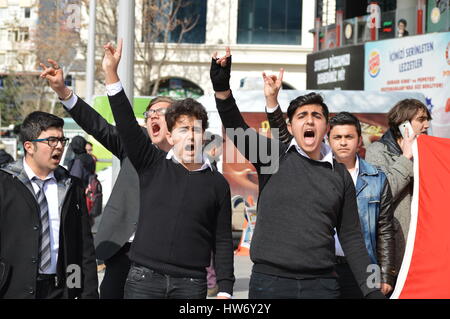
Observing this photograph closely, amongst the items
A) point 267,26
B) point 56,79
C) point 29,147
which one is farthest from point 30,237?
point 267,26

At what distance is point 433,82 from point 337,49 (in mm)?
4520

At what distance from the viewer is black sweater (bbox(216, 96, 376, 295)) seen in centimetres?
421

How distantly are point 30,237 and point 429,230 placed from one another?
7.63 feet

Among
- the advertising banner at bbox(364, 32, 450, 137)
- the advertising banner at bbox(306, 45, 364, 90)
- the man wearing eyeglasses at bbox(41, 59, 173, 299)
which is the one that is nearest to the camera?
the man wearing eyeglasses at bbox(41, 59, 173, 299)

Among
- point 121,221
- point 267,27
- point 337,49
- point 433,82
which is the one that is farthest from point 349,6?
point 121,221

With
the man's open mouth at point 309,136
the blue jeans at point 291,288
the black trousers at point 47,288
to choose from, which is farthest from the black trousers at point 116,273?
the man's open mouth at point 309,136

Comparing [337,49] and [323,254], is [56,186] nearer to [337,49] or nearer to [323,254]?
[323,254]

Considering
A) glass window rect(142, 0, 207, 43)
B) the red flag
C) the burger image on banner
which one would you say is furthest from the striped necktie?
glass window rect(142, 0, 207, 43)

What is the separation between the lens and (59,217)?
4.55m

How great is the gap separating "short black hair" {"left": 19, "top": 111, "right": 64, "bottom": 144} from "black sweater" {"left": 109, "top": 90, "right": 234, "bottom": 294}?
0.53 m

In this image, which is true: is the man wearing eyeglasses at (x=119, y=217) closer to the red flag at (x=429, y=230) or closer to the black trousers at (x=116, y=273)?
the black trousers at (x=116, y=273)

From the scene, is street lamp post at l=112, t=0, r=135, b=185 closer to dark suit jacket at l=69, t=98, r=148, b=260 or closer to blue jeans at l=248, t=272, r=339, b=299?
dark suit jacket at l=69, t=98, r=148, b=260

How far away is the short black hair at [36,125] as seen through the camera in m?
4.64

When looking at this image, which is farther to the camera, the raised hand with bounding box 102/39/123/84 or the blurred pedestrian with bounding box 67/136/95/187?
the blurred pedestrian with bounding box 67/136/95/187
